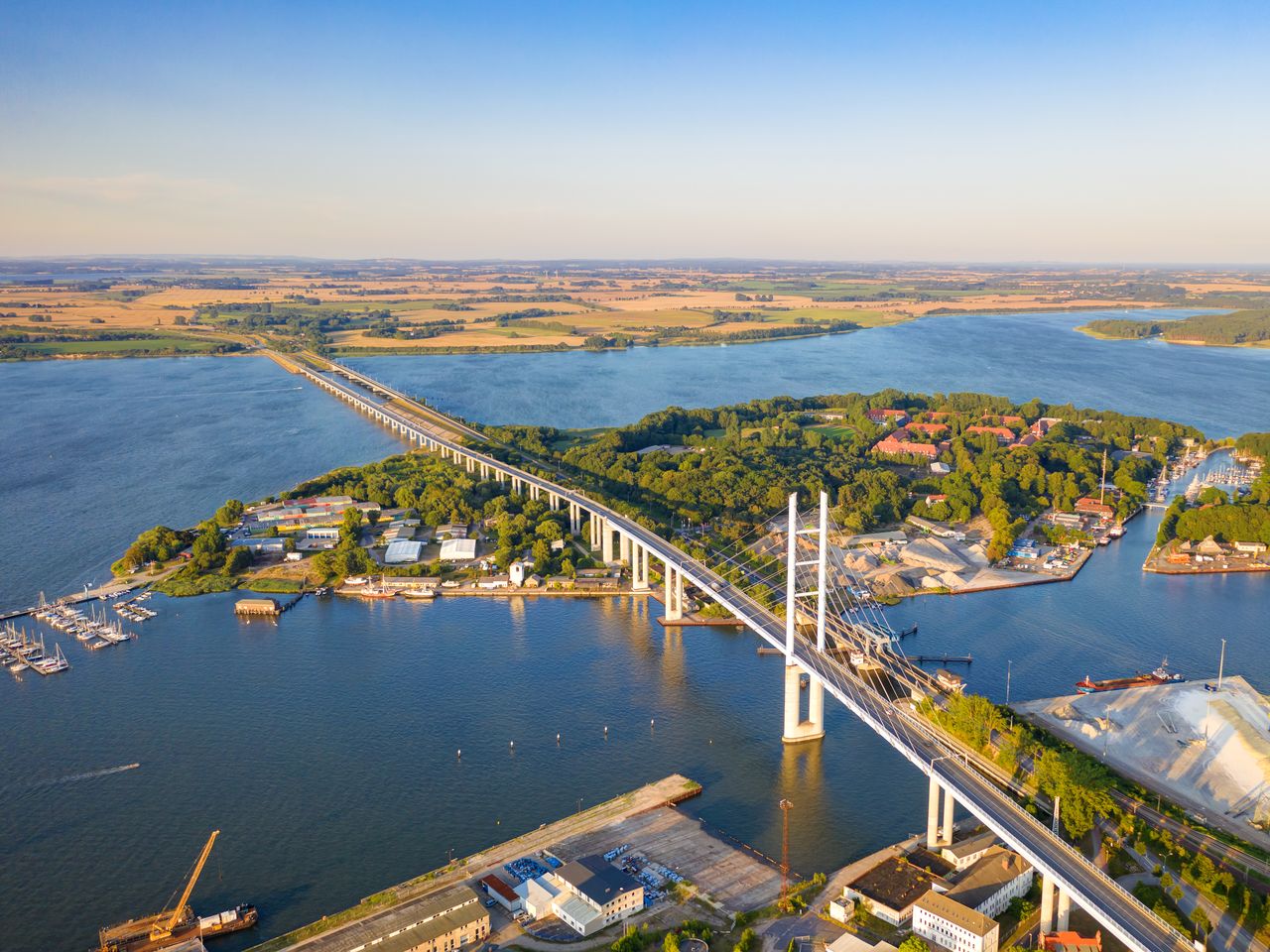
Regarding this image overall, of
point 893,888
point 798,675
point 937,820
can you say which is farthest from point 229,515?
point 893,888

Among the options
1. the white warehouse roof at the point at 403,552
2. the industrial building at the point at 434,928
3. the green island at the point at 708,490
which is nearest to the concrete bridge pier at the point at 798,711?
the green island at the point at 708,490

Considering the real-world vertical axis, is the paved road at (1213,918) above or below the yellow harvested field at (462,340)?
below

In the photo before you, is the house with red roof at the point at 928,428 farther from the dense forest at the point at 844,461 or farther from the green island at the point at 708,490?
the dense forest at the point at 844,461

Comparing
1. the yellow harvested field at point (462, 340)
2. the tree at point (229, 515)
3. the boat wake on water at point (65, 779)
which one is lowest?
the boat wake on water at point (65, 779)

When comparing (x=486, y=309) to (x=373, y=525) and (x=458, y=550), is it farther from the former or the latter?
(x=458, y=550)

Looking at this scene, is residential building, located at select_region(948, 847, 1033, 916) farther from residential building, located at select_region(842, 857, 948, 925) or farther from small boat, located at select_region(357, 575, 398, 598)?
small boat, located at select_region(357, 575, 398, 598)

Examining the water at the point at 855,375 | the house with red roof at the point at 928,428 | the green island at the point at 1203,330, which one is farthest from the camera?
the green island at the point at 1203,330

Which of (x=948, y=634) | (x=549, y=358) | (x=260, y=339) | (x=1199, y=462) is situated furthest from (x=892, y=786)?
(x=260, y=339)
